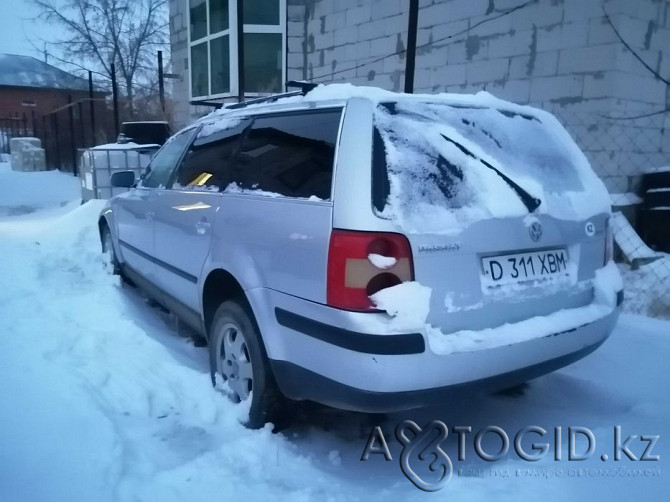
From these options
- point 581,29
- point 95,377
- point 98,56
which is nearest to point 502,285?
point 95,377

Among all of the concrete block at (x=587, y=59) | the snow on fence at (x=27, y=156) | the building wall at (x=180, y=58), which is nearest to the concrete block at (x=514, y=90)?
the concrete block at (x=587, y=59)

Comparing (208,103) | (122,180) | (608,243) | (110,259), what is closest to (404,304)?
(608,243)

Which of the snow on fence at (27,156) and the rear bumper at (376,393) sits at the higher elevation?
the snow on fence at (27,156)

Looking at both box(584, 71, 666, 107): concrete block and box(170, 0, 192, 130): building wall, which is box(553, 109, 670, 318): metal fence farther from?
box(170, 0, 192, 130): building wall

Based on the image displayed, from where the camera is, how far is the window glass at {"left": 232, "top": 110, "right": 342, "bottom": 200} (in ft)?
7.86

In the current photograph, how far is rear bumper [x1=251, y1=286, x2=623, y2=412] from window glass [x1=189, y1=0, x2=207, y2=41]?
11.0m

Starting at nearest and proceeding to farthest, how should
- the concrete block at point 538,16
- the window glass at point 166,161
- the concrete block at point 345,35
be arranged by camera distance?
1. the window glass at point 166,161
2. the concrete block at point 538,16
3. the concrete block at point 345,35

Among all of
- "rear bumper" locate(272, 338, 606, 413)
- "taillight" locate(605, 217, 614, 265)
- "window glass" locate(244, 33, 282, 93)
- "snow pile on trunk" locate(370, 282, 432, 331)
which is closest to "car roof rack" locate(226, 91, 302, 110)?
"snow pile on trunk" locate(370, 282, 432, 331)

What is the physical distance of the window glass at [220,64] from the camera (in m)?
10.9

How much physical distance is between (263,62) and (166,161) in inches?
281

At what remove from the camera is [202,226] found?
3.15 m

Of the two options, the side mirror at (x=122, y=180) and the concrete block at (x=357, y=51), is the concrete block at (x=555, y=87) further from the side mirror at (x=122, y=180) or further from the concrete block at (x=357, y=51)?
the side mirror at (x=122, y=180)

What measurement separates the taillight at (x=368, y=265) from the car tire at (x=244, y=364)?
721 millimetres

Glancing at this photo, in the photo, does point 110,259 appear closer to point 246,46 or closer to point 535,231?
point 535,231
